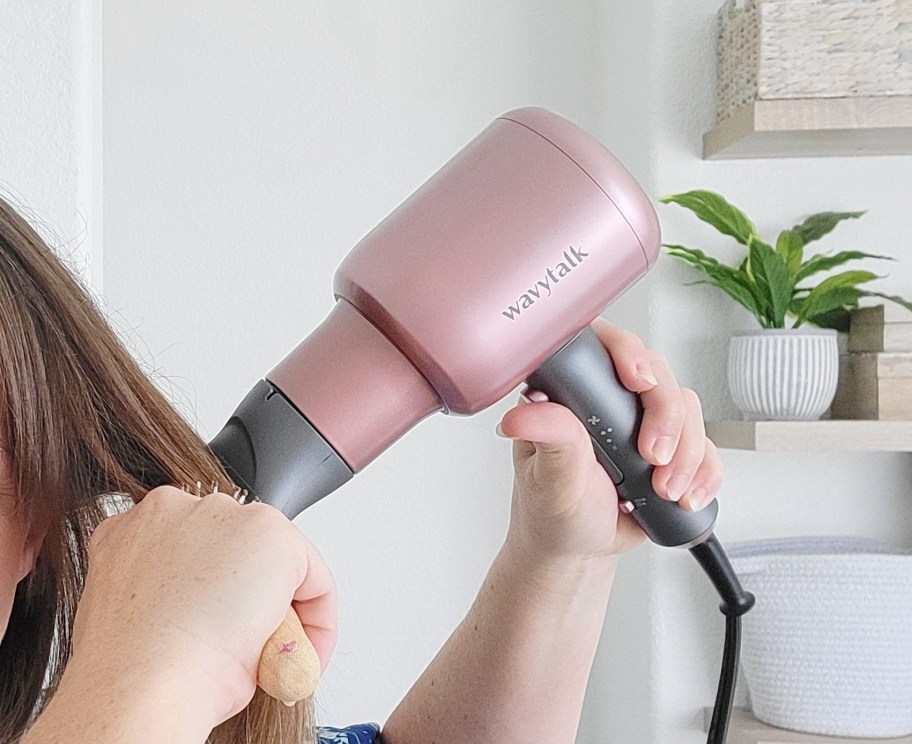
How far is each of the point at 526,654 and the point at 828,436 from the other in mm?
496

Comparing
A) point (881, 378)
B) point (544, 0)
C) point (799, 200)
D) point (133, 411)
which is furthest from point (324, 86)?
point (133, 411)

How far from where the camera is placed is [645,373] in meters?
0.64

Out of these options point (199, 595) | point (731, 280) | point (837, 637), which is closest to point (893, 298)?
point (731, 280)

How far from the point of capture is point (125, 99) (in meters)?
1.35

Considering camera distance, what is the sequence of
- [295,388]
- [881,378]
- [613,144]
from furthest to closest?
[613,144] → [881,378] → [295,388]

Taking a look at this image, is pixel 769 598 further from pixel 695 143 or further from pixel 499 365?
pixel 499 365

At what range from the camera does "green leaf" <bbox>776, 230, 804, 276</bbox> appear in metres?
1.14

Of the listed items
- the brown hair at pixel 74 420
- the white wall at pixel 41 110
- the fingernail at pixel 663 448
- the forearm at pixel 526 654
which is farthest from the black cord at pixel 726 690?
the white wall at pixel 41 110

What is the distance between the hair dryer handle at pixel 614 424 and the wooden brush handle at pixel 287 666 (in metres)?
0.23

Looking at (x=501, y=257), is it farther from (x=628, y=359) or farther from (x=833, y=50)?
(x=833, y=50)

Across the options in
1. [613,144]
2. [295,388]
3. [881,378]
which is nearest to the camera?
[295,388]

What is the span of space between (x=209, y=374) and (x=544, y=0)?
2.01 ft

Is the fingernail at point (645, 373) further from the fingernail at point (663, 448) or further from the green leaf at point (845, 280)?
the green leaf at point (845, 280)

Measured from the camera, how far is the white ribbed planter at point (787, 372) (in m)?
1.11
